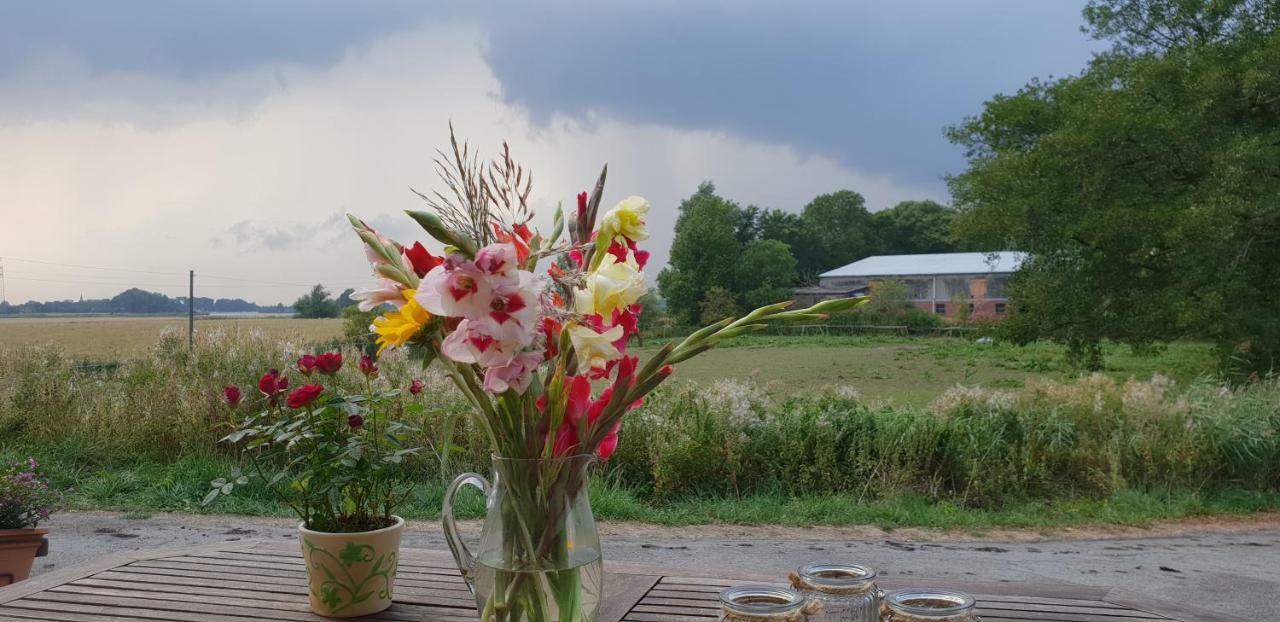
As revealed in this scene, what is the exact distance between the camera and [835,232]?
41.9m

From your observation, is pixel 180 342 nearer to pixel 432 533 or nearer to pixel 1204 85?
pixel 432 533

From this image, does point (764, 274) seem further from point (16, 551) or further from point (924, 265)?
point (16, 551)

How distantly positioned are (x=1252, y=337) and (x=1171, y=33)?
5191mm

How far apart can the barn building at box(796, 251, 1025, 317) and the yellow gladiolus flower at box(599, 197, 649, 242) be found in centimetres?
2610

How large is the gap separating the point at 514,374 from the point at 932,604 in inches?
19.3

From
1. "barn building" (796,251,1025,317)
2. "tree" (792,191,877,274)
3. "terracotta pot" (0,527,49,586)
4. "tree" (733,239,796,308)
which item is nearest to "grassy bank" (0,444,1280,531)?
"terracotta pot" (0,527,49,586)

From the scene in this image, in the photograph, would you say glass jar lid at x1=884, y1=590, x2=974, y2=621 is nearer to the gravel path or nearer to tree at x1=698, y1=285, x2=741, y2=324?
the gravel path

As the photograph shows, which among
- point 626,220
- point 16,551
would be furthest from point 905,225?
point 626,220

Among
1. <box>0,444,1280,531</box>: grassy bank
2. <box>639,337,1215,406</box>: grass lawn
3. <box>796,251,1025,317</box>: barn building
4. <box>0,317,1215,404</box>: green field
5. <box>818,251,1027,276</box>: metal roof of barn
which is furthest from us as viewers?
<box>818,251,1027,276</box>: metal roof of barn

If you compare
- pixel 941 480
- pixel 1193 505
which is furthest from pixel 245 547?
pixel 1193 505

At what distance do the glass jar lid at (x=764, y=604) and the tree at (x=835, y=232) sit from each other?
36.7m

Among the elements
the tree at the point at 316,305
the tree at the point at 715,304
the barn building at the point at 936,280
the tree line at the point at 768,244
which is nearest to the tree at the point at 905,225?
the tree line at the point at 768,244

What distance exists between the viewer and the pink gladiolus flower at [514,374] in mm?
913

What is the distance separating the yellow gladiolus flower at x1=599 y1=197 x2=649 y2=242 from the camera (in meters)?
1.06
